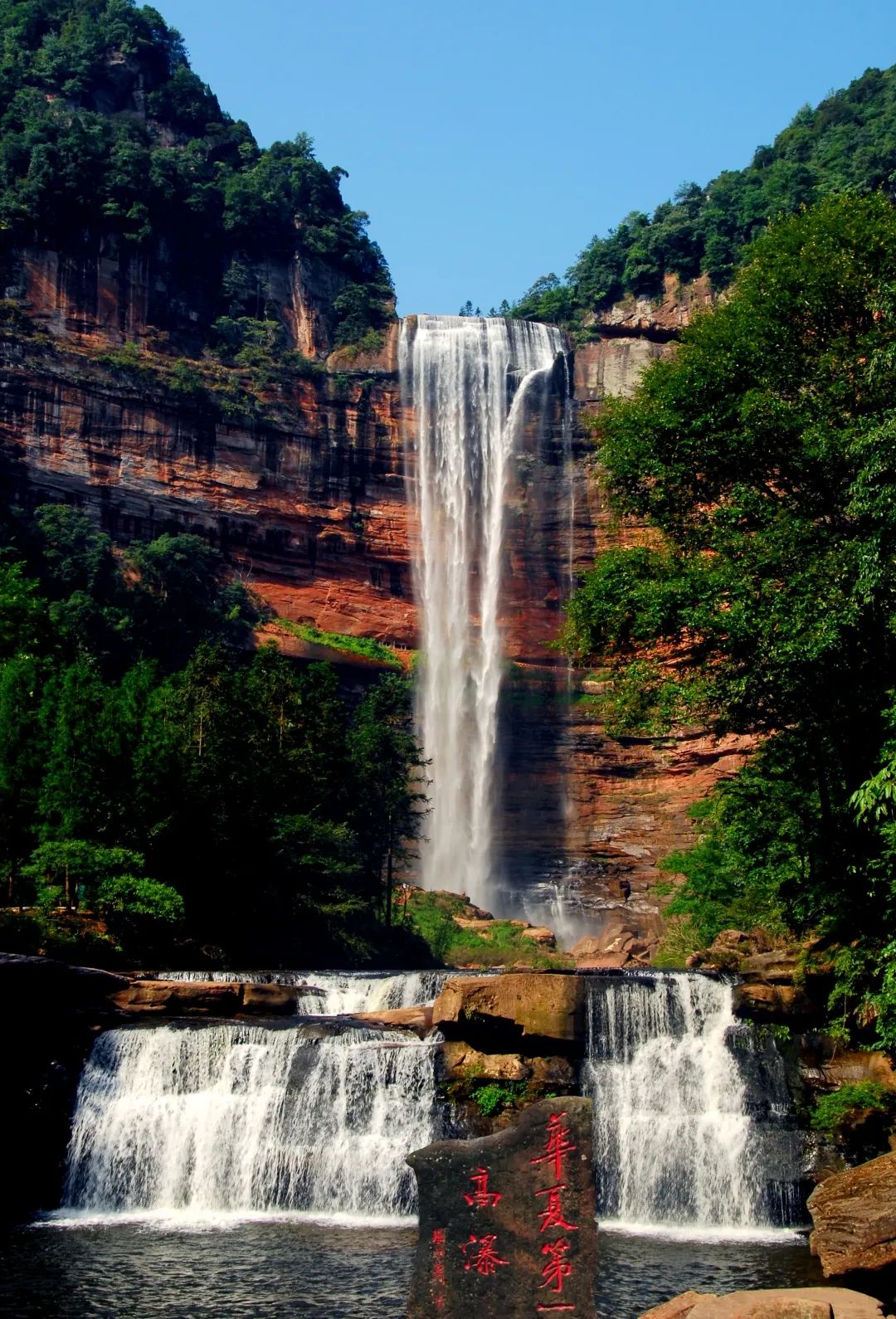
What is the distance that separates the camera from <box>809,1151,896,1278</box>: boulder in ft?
37.2

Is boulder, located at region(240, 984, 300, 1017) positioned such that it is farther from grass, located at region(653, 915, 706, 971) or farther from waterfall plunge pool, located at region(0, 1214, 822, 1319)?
grass, located at region(653, 915, 706, 971)

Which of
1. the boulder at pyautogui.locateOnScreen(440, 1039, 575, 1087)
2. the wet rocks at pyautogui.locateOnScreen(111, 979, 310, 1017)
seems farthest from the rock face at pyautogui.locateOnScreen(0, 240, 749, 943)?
the boulder at pyautogui.locateOnScreen(440, 1039, 575, 1087)

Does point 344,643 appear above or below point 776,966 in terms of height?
above

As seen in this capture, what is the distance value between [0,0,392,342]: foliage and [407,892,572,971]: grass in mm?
27473

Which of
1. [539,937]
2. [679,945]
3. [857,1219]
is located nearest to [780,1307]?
[857,1219]

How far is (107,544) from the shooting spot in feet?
149

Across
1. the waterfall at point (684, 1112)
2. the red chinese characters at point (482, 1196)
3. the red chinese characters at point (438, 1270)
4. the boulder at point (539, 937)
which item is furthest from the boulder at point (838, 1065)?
the boulder at point (539, 937)

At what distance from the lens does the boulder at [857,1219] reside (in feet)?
37.2

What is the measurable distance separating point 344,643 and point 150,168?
22344 mm

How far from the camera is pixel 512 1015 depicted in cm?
1633

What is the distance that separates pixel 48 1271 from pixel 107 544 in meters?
36.1

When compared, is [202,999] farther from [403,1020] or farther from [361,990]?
[403,1020]

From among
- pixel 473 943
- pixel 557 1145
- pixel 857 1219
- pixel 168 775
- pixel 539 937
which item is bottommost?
pixel 857 1219

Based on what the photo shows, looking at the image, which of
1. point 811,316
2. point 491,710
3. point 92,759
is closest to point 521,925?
point 491,710
